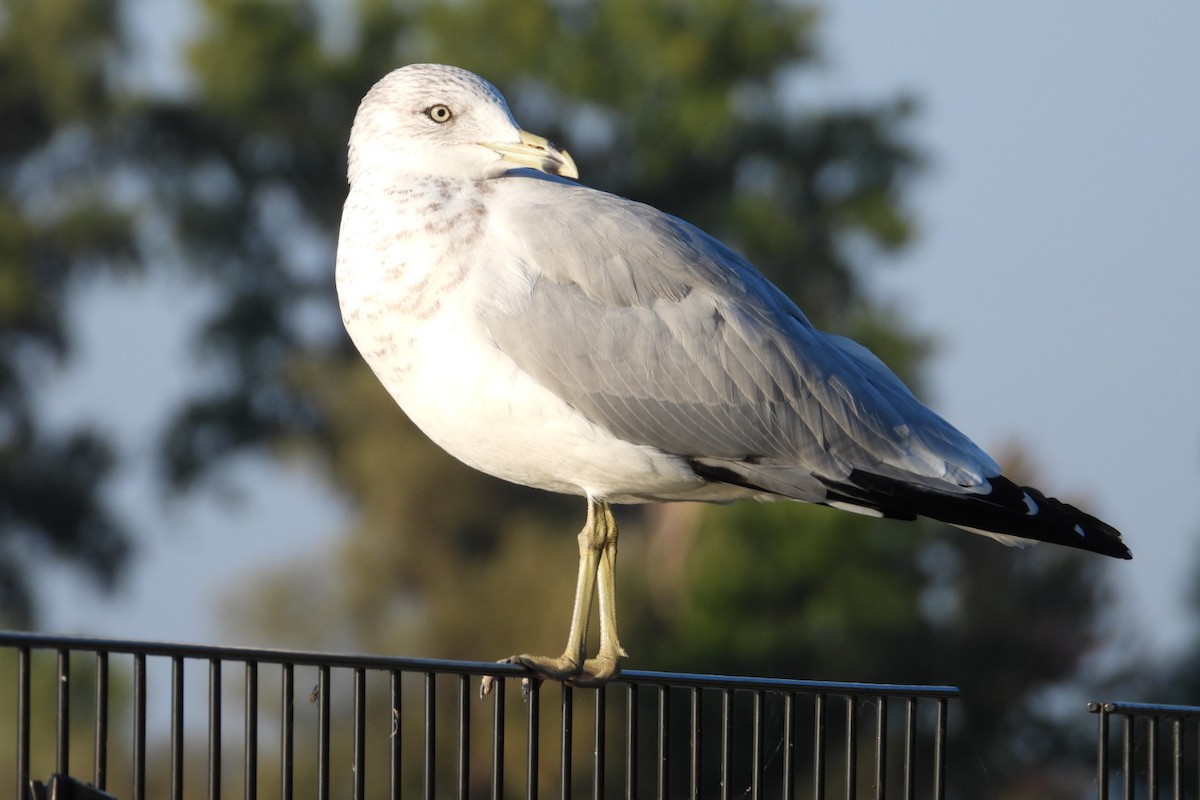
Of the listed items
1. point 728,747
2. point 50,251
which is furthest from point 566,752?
point 50,251

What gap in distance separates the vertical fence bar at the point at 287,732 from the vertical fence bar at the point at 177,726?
13 centimetres

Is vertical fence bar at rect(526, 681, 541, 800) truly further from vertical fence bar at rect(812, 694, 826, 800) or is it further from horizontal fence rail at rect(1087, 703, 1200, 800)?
horizontal fence rail at rect(1087, 703, 1200, 800)

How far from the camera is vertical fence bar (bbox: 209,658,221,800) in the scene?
2.30 meters

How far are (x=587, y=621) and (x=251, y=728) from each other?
3.51ft

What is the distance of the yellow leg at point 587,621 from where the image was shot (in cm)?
311

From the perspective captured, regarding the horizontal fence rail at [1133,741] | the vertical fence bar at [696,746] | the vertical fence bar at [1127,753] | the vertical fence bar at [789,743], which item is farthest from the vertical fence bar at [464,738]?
the vertical fence bar at [1127,753]

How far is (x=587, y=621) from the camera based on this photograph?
3.35 m

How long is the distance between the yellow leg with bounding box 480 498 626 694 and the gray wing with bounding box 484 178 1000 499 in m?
0.25

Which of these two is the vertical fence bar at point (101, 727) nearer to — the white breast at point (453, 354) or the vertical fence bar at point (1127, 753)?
the white breast at point (453, 354)

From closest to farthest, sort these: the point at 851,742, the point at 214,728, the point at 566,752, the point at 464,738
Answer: the point at 214,728 → the point at 464,738 → the point at 566,752 → the point at 851,742

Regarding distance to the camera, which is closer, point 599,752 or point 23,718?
point 23,718

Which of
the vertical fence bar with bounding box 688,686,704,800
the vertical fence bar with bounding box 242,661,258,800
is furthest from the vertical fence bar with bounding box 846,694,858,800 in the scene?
the vertical fence bar with bounding box 242,661,258,800

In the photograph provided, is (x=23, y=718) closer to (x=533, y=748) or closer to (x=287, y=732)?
(x=287, y=732)

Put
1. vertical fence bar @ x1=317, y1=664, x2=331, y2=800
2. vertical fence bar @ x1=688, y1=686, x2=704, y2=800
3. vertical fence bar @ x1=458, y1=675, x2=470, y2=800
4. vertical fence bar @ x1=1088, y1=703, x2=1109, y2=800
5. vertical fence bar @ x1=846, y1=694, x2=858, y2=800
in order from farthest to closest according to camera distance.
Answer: vertical fence bar @ x1=1088, y1=703, x2=1109, y2=800 → vertical fence bar @ x1=846, y1=694, x2=858, y2=800 → vertical fence bar @ x1=688, y1=686, x2=704, y2=800 → vertical fence bar @ x1=458, y1=675, x2=470, y2=800 → vertical fence bar @ x1=317, y1=664, x2=331, y2=800
